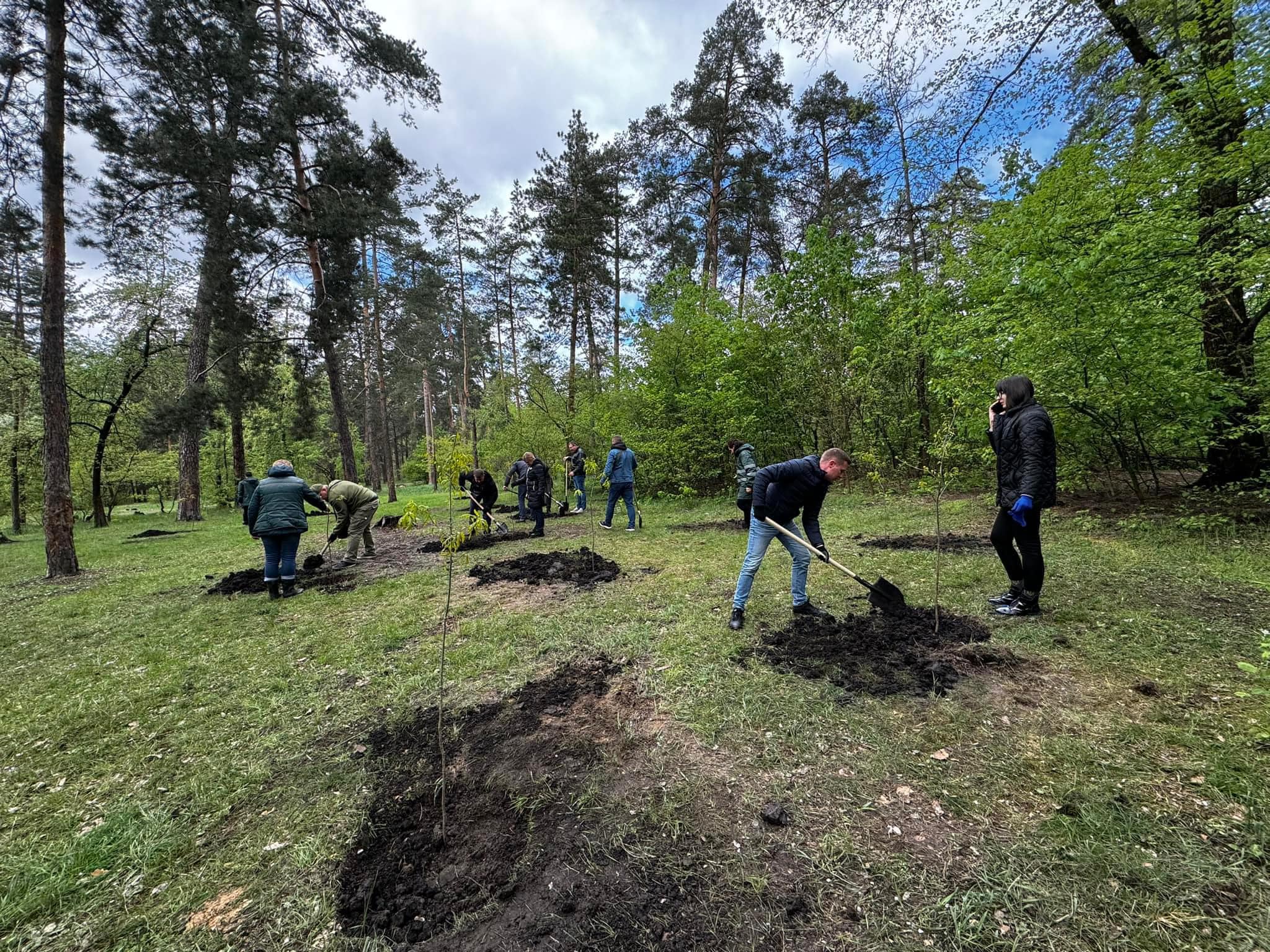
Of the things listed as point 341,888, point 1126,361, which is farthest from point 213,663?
point 1126,361

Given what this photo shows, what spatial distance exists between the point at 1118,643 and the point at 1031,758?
170 cm

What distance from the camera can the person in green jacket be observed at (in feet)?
24.9

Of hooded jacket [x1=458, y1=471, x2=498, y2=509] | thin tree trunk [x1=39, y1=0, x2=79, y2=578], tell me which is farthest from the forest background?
hooded jacket [x1=458, y1=471, x2=498, y2=509]

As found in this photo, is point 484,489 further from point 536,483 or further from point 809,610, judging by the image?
point 809,610

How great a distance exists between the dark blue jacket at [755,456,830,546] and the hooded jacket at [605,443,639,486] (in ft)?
16.8

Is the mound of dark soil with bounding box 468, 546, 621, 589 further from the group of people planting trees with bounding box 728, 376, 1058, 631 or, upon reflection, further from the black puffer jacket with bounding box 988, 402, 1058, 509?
the black puffer jacket with bounding box 988, 402, 1058, 509

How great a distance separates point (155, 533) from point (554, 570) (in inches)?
523

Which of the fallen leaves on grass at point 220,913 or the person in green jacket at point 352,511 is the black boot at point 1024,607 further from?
the person in green jacket at point 352,511

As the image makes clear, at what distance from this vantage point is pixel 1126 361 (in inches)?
199

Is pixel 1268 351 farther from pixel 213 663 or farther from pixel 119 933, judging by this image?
pixel 213 663

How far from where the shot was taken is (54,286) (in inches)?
287

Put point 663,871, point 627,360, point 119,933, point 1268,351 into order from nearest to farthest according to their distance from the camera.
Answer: point 119,933 → point 663,871 → point 1268,351 → point 627,360

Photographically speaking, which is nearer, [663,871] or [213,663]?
[663,871]

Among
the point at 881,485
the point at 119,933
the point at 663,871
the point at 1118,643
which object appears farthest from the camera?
the point at 881,485
